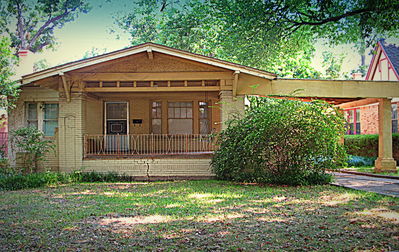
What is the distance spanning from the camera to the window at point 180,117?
15867mm

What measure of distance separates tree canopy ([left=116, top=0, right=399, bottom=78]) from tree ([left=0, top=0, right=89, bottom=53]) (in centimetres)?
595

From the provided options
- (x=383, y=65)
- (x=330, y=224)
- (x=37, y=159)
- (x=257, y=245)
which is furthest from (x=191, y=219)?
(x=383, y=65)

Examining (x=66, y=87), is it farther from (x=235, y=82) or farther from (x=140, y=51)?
(x=235, y=82)

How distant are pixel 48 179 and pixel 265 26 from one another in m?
11.9

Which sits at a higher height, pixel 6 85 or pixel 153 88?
pixel 6 85

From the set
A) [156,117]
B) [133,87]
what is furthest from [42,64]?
Answer: [133,87]

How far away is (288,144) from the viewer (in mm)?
10711

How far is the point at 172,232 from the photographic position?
5754mm

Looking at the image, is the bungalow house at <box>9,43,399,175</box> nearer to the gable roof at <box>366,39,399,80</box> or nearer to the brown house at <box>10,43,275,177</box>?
the brown house at <box>10,43,275,177</box>

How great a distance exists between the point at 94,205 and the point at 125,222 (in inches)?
76.3

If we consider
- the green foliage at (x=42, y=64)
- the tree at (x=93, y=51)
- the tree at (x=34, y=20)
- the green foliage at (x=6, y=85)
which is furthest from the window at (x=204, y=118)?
the tree at (x=93, y=51)

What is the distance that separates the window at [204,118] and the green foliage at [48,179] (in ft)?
14.7

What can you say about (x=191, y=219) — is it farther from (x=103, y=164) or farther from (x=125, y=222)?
(x=103, y=164)

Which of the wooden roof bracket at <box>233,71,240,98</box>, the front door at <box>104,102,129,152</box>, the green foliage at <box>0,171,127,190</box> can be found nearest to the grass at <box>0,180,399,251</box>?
the green foliage at <box>0,171,127,190</box>
